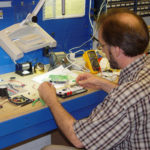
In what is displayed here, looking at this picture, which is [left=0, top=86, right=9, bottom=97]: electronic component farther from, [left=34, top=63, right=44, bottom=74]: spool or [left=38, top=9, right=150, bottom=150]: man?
[left=34, top=63, right=44, bottom=74]: spool

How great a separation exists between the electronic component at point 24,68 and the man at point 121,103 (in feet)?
2.18

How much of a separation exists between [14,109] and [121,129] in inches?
25.2

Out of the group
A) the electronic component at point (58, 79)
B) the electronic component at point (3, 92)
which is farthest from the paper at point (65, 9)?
the electronic component at point (3, 92)

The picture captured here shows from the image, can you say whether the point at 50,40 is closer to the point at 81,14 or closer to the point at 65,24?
the point at 65,24

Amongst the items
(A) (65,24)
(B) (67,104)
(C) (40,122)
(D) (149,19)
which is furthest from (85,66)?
(D) (149,19)

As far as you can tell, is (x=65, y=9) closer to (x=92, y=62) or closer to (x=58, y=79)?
(x=92, y=62)

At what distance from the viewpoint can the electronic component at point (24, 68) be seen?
1.96 metres

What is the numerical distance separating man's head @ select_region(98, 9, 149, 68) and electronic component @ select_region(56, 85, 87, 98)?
46cm

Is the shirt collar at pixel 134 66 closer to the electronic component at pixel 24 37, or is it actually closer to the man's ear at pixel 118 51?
the man's ear at pixel 118 51

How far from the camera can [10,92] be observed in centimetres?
166

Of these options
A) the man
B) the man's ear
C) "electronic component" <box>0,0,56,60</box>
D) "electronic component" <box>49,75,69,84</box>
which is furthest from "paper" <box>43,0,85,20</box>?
the man's ear

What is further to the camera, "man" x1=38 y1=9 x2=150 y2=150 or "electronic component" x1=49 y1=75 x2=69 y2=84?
"electronic component" x1=49 y1=75 x2=69 y2=84

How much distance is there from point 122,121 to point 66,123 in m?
0.28

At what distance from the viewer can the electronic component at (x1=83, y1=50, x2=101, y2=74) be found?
6.75 feet
